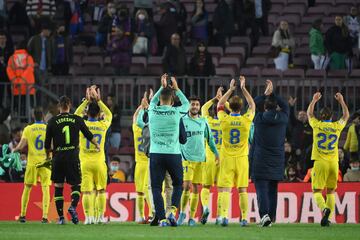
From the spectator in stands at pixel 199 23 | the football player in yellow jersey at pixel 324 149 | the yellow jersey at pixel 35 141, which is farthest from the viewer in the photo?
the spectator in stands at pixel 199 23

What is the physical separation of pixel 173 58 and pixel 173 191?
11.6 metres

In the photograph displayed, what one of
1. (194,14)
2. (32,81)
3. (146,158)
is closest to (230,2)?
(194,14)

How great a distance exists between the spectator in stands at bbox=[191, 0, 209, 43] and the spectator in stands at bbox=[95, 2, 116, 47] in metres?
2.27

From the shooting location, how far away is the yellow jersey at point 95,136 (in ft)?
88.0

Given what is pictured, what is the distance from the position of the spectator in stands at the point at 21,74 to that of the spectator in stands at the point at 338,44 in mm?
7897

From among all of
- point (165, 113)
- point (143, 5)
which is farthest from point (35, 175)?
point (143, 5)

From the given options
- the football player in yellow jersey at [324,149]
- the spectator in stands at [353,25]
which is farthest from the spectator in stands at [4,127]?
the spectator in stands at [353,25]

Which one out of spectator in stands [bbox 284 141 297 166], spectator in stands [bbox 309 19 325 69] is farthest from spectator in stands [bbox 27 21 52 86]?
spectator in stands [bbox 284 141 297 166]

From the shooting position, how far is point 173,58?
1414 inches

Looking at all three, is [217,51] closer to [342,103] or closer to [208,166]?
[208,166]

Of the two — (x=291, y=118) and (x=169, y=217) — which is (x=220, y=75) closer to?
(x=291, y=118)

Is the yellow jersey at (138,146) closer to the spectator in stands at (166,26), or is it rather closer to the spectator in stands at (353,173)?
the spectator in stands at (353,173)

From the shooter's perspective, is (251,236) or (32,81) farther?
(32,81)

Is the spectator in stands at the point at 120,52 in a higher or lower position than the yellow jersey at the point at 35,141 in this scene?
higher
